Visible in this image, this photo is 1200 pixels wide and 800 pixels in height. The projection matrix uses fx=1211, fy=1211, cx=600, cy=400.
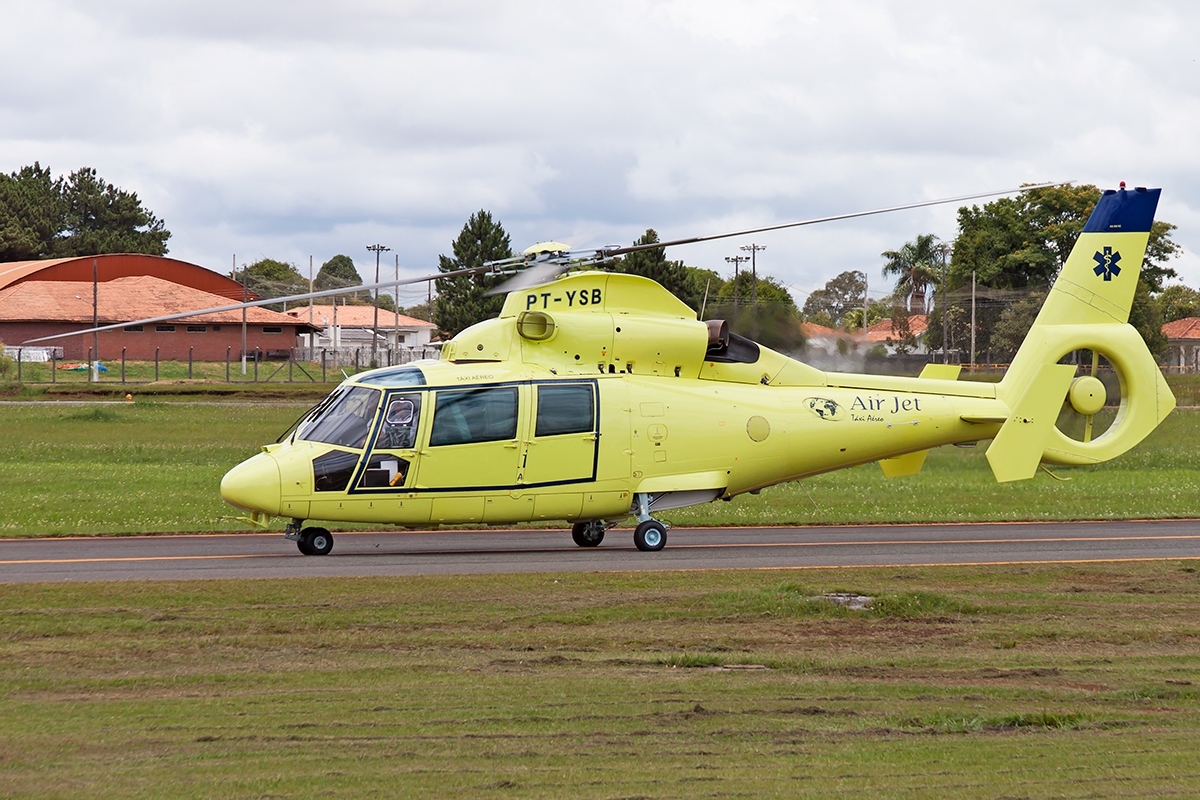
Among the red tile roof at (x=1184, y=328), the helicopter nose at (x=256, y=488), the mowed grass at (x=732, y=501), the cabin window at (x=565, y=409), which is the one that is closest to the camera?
the helicopter nose at (x=256, y=488)

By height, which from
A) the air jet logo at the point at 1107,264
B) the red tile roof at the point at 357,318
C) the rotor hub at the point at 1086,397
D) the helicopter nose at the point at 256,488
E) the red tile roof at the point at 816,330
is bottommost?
the helicopter nose at the point at 256,488

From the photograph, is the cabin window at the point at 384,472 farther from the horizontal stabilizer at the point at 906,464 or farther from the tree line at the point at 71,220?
the tree line at the point at 71,220

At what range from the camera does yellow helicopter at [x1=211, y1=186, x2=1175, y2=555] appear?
1675 centimetres

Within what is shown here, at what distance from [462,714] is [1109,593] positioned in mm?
8757

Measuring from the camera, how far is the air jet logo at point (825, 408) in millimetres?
18828

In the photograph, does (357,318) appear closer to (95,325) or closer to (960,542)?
(95,325)

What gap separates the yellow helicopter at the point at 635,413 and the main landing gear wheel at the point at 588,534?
31 mm

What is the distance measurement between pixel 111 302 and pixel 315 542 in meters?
80.0

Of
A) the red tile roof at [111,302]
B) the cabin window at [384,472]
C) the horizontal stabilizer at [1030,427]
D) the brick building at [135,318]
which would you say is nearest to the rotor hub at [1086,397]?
the horizontal stabilizer at [1030,427]

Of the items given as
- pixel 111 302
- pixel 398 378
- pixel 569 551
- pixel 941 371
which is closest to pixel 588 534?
pixel 569 551

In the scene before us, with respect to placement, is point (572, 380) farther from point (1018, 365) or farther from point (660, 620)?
point (1018, 365)

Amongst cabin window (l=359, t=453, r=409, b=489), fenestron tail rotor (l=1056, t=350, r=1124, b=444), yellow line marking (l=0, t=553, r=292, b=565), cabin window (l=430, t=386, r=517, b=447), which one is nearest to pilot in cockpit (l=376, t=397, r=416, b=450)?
cabin window (l=359, t=453, r=409, b=489)

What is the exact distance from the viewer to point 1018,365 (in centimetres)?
2012

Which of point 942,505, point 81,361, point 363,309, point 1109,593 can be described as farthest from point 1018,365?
point 363,309
